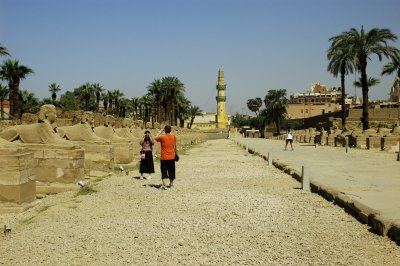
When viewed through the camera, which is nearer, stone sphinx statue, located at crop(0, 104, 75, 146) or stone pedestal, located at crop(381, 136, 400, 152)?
stone sphinx statue, located at crop(0, 104, 75, 146)

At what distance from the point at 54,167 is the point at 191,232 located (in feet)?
17.2

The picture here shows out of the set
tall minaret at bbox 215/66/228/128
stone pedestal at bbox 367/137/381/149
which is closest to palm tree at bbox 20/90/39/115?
stone pedestal at bbox 367/137/381/149

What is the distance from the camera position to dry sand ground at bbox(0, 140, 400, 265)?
483cm

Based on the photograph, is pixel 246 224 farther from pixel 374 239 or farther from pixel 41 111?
pixel 41 111

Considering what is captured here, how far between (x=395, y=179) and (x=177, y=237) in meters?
7.62

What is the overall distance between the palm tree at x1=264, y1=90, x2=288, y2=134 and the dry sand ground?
2962 inches

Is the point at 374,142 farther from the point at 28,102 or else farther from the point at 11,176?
the point at 28,102

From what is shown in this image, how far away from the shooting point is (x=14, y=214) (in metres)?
7.39

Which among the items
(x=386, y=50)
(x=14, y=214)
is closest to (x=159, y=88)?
(x=386, y=50)

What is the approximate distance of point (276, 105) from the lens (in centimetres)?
8312

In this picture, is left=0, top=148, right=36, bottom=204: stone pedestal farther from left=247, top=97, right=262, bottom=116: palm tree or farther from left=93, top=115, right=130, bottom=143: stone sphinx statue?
left=247, top=97, right=262, bottom=116: palm tree

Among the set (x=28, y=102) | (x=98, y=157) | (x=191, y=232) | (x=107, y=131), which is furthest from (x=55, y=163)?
(x=28, y=102)

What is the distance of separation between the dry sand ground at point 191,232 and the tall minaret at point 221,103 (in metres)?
112

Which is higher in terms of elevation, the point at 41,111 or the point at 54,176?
the point at 41,111
